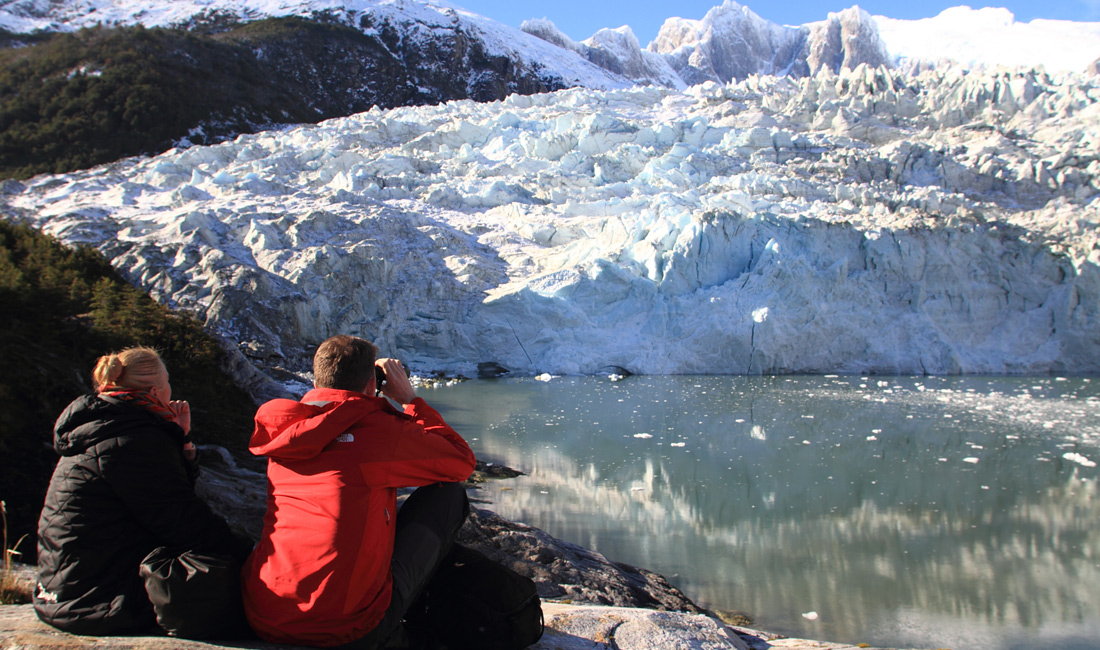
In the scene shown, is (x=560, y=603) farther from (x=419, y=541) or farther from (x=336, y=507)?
(x=336, y=507)

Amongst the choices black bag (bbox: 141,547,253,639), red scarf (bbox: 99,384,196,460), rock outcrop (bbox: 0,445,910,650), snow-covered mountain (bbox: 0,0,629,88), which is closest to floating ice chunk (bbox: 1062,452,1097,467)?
rock outcrop (bbox: 0,445,910,650)

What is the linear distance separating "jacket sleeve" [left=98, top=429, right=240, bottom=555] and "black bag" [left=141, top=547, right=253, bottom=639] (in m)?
0.05

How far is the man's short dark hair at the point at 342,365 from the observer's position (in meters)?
1.39

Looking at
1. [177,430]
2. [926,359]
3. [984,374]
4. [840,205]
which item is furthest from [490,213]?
[177,430]

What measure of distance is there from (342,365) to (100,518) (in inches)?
20.6

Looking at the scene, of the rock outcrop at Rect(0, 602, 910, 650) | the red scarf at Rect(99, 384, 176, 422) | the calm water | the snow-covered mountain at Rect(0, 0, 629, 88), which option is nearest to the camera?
the rock outcrop at Rect(0, 602, 910, 650)

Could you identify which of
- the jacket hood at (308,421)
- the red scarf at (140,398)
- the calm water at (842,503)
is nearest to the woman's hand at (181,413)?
the red scarf at (140,398)

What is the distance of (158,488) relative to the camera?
1346mm

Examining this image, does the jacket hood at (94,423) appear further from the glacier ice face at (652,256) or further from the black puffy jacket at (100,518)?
the glacier ice face at (652,256)

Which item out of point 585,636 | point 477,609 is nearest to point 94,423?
point 477,609

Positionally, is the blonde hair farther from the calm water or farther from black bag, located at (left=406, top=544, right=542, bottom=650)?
the calm water

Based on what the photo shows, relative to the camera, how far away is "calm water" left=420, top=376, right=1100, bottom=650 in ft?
12.4

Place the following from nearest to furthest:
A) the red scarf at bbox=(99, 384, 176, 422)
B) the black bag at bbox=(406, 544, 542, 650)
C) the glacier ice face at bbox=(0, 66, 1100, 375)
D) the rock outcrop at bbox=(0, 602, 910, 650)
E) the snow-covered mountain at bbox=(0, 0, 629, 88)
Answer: the rock outcrop at bbox=(0, 602, 910, 650) < the red scarf at bbox=(99, 384, 176, 422) < the black bag at bbox=(406, 544, 542, 650) < the glacier ice face at bbox=(0, 66, 1100, 375) < the snow-covered mountain at bbox=(0, 0, 629, 88)

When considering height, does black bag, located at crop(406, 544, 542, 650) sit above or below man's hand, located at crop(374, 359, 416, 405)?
below
